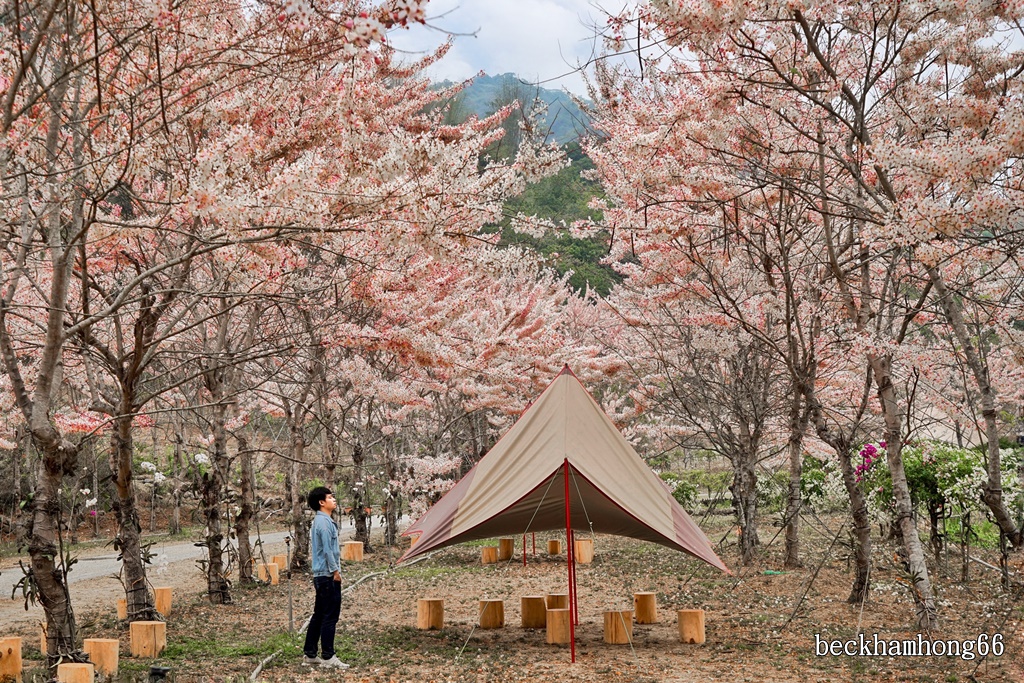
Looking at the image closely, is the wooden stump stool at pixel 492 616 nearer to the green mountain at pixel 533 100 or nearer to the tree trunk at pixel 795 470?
the tree trunk at pixel 795 470

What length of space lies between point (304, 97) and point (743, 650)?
5.90 meters

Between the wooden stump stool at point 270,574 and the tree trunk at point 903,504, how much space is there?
296 inches

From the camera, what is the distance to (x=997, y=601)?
706 cm

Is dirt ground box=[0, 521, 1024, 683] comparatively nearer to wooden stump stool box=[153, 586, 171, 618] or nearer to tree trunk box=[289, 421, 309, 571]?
wooden stump stool box=[153, 586, 171, 618]

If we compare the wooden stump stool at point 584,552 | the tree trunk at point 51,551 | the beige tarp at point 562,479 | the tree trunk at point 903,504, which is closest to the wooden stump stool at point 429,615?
the beige tarp at point 562,479

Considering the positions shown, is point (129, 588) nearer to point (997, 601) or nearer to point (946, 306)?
point (946, 306)

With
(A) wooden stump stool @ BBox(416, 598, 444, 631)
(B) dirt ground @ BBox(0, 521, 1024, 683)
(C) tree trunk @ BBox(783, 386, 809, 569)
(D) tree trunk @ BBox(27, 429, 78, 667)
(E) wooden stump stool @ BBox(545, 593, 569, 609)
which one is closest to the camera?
(D) tree trunk @ BBox(27, 429, 78, 667)

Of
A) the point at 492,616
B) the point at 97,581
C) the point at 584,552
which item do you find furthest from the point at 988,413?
the point at 97,581

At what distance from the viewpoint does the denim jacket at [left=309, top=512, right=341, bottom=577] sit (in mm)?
6023

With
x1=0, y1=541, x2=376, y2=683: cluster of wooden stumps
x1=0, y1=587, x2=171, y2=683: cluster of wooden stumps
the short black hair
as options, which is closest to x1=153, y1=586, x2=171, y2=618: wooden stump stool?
x1=0, y1=541, x2=376, y2=683: cluster of wooden stumps

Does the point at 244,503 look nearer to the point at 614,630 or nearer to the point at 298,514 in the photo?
the point at 298,514

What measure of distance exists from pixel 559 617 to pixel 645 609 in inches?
48.2

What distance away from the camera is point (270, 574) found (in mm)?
10789

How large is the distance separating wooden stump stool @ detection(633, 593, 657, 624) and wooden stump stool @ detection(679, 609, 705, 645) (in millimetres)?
914
